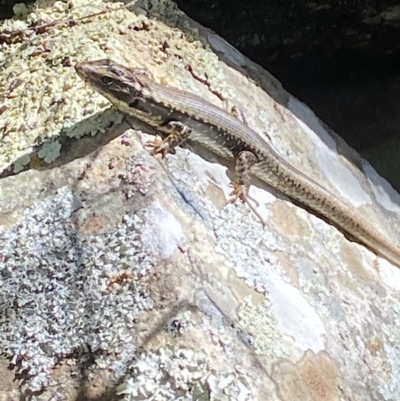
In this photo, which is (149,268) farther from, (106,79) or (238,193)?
(106,79)

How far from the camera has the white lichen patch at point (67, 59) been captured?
3094mm

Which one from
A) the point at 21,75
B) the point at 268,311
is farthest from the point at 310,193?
the point at 21,75

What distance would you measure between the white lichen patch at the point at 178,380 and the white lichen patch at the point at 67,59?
3.25ft

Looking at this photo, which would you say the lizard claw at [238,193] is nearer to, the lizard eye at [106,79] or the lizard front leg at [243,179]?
the lizard front leg at [243,179]

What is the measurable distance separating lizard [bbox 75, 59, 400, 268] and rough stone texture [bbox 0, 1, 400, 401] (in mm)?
66

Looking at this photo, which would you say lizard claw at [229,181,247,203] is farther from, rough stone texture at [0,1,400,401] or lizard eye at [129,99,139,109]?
lizard eye at [129,99,139,109]

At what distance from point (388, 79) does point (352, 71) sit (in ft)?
0.94

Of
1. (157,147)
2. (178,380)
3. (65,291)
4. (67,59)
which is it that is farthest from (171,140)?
(178,380)

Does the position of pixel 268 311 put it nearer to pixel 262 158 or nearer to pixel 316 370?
pixel 316 370

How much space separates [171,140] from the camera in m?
3.09

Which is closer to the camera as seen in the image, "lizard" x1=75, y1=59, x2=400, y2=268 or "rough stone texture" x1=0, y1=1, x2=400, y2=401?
"rough stone texture" x1=0, y1=1, x2=400, y2=401

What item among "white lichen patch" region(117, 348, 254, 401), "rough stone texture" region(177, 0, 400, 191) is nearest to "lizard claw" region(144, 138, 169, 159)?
"white lichen patch" region(117, 348, 254, 401)

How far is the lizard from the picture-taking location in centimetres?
307

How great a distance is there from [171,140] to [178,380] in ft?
3.43
